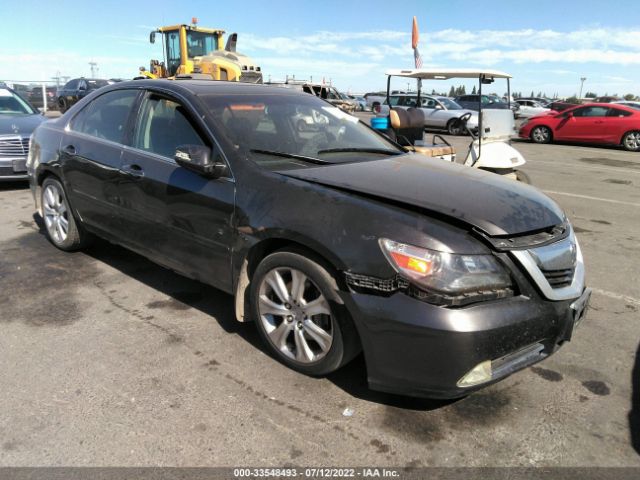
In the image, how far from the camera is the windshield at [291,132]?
3.30 m

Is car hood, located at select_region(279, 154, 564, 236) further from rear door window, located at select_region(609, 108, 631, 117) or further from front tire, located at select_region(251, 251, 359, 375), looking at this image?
rear door window, located at select_region(609, 108, 631, 117)

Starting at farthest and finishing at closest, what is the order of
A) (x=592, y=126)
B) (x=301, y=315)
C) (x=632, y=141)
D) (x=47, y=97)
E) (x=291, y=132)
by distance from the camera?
1. (x=47, y=97)
2. (x=592, y=126)
3. (x=632, y=141)
4. (x=291, y=132)
5. (x=301, y=315)

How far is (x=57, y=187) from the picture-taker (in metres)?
4.84

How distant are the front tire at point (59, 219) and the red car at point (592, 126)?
56.5 feet

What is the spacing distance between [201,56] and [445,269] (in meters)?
17.1

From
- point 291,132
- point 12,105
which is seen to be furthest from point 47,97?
point 291,132

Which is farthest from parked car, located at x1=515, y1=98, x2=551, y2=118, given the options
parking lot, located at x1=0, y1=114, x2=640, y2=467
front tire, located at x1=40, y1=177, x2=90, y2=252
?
parking lot, located at x1=0, y1=114, x2=640, y2=467

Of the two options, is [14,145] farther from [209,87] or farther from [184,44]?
[184,44]

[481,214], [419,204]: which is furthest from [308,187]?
[481,214]

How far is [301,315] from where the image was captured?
113 inches

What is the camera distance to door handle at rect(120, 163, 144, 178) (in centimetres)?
373

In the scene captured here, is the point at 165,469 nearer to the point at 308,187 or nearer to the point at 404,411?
the point at 404,411

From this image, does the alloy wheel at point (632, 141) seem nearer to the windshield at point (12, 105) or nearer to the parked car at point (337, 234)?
the parked car at point (337, 234)

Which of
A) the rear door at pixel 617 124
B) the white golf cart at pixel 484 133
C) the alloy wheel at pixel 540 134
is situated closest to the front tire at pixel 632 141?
the rear door at pixel 617 124
